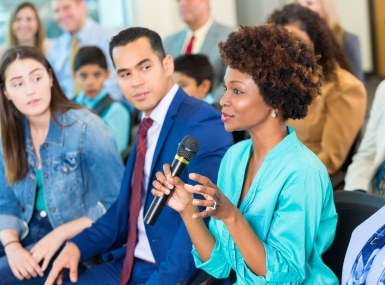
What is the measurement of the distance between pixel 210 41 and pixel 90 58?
858 mm

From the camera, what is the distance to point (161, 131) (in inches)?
78.3

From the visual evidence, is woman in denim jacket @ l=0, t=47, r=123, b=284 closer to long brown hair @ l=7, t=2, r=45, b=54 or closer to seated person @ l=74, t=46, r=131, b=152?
seated person @ l=74, t=46, r=131, b=152

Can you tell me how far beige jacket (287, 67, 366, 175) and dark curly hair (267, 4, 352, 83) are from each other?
0.06 metres

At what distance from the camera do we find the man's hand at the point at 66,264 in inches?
81.4

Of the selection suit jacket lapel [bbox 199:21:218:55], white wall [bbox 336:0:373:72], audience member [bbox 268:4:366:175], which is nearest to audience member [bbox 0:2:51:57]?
suit jacket lapel [bbox 199:21:218:55]

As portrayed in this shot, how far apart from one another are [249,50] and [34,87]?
1.19m

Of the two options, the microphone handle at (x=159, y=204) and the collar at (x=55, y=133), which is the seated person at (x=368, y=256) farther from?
the collar at (x=55, y=133)

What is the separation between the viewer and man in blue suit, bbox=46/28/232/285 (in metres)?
1.92

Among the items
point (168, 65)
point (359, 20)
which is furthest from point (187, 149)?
point (359, 20)

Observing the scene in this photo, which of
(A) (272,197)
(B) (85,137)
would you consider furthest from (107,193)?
(A) (272,197)

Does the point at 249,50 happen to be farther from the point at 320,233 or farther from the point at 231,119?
the point at 320,233

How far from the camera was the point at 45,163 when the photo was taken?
2416 millimetres

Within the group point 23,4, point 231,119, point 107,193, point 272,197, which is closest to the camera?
point 272,197

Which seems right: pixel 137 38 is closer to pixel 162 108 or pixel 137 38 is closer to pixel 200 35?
pixel 162 108
